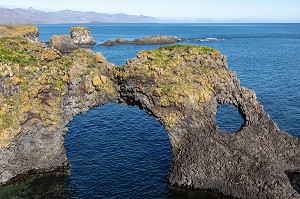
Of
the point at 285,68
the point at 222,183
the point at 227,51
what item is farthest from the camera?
the point at 227,51

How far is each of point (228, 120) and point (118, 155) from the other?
26152mm

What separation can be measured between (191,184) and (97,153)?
16595mm

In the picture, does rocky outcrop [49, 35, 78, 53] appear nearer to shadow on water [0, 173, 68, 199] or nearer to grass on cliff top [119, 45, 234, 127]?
grass on cliff top [119, 45, 234, 127]

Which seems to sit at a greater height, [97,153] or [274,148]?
[274,148]

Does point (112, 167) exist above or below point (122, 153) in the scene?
below

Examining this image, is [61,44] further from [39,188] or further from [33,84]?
[39,188]

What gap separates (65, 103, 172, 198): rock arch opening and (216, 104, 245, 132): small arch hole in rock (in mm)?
12400

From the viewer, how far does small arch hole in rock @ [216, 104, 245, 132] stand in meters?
59.4

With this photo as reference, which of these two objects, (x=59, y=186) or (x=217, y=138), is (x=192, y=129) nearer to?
(x=217, y=138)

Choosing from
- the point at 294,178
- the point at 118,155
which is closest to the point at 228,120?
the point at 294,178

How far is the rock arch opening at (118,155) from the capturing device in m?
41.1

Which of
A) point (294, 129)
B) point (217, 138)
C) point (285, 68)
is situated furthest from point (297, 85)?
point (217, 138)

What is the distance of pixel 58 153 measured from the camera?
46.5 metres

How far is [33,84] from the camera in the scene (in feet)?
144
